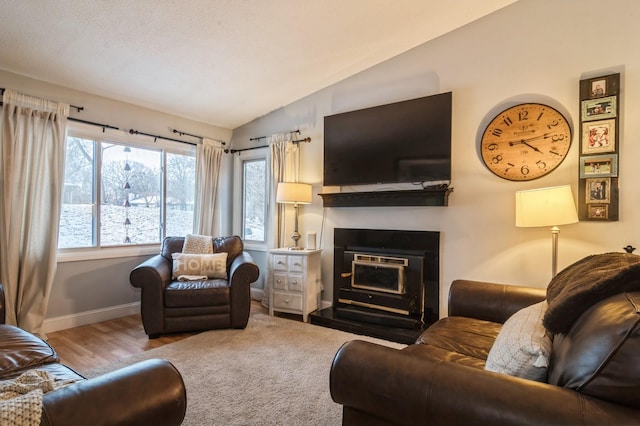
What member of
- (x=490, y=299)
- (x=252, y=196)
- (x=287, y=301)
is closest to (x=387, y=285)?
(x=287, y=301)

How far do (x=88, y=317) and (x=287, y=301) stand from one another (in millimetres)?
2053

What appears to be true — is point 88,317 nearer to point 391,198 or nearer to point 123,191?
point 123,191

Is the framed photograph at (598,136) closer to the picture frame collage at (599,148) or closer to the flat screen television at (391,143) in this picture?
the picture frame collage at (599,148)

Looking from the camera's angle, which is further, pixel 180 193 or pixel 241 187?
pixel 241 187

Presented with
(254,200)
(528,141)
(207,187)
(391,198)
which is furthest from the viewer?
(254,200)

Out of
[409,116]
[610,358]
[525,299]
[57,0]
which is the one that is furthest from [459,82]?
[57,0]

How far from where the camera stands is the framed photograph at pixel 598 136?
2.48m

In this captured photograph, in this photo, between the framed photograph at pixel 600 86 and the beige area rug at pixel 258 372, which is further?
the framed photograph at pixel 600 86

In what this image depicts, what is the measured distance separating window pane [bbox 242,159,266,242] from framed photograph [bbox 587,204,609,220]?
11.5 feet

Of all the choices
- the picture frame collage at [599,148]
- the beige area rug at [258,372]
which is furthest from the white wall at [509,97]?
the beige area rug at [258,372]

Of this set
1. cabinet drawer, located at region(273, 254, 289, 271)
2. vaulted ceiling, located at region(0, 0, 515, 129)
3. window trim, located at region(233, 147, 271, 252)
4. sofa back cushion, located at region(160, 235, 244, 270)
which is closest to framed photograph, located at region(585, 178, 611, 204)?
vaulted ceiling, located at region(0, 0, 515, 129)

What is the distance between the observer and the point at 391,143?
3477 millimetres

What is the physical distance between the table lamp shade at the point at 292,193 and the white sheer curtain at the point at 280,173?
373 millimetres

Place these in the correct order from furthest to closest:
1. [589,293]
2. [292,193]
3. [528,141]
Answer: [292,193], [528,141], [589,293]
